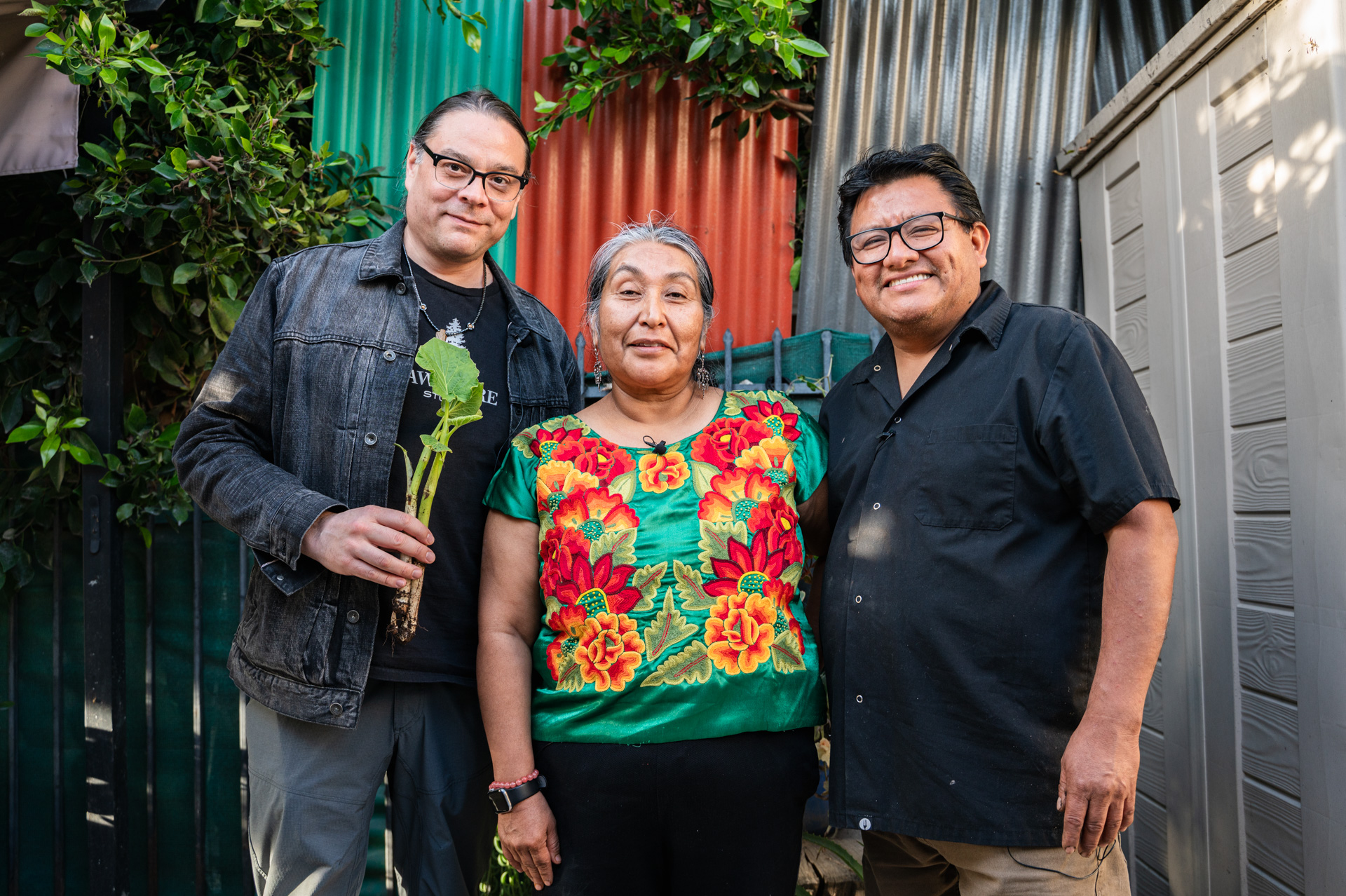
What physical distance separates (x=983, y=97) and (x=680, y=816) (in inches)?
125

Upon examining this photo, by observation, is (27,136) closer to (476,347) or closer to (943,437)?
(476,347)

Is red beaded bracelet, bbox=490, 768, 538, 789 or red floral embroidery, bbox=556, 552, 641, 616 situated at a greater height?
red floral embroidery, bbox=556, 552, 641, 616

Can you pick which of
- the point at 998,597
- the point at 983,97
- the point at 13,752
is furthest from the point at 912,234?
the point at 13,752

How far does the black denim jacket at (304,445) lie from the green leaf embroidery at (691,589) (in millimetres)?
658

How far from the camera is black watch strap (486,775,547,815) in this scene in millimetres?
1769

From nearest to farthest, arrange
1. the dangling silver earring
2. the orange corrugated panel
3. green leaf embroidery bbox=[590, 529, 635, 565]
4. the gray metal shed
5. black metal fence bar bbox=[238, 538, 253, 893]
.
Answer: green leaf embroidery bbox=[590, 529, 635, 565] < the gray metal shed < the dangling silver earring < black metal fence bar bbox=[238, 538, 253, 893] < the orange corrugated panel

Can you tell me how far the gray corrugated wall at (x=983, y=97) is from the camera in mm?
3447

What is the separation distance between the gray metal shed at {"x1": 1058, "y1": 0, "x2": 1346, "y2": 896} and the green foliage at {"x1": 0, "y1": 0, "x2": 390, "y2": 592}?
287 cm

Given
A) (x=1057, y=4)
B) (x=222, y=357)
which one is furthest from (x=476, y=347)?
(x=1057, y=4)

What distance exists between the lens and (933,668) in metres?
1.70

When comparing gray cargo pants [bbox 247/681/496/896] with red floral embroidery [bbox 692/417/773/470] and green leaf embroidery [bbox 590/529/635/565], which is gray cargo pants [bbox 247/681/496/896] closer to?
green leaf embroidery [bbox 590/529/635/565]

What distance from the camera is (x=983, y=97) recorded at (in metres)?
3.50

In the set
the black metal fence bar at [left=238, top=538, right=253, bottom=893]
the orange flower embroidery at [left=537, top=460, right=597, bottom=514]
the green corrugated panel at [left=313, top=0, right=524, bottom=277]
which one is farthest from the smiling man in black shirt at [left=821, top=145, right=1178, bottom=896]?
the black metal fence bar at [left=238, top=538, right=253, bottom=893]

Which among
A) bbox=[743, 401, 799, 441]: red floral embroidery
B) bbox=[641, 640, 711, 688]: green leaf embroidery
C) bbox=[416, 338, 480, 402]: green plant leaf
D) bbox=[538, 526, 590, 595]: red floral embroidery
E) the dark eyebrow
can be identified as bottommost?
bbox=[641, 640, 711, 688]: green leaf embroidery
